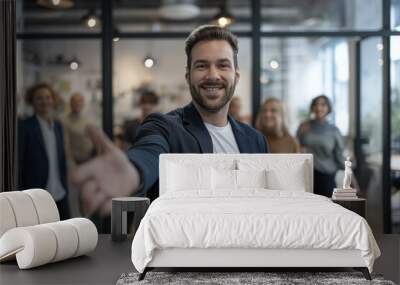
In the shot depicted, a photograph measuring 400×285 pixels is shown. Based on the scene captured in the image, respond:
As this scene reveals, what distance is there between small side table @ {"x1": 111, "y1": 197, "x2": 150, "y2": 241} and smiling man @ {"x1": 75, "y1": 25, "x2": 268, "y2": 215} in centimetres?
62

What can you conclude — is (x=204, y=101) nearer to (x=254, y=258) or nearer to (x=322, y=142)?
(x=322, y=142)

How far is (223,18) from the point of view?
7.88 metres

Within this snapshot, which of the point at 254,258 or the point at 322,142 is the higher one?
the point at 322,142

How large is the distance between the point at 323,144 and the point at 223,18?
1869 millimetres

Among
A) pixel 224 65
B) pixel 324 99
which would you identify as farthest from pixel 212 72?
pixel 324 99

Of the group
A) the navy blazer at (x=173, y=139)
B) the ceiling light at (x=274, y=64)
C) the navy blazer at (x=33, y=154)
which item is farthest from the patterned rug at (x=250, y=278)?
the ceiling light at (x=274, y=64)

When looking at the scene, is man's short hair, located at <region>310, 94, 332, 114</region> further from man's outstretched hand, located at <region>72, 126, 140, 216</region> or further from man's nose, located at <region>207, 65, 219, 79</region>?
man's outstretched hand, located at <region>72, 126, 140, 216</region>

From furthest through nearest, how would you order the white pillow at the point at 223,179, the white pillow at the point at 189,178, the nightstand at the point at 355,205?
the white pillow at the point at 189,178
the white pillow at the point at 223,179
the nightstand at the point at 355,205

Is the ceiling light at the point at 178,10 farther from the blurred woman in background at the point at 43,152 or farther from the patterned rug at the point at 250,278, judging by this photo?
the patterned rug at the point at 250,278

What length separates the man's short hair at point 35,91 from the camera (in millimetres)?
7844

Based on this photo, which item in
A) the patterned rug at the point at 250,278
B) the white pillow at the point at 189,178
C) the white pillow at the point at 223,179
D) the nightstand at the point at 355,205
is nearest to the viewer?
the patterned rug at the point at 250,278

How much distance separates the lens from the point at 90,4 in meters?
A: 7.91

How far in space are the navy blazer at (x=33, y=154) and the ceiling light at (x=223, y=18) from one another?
220 cm

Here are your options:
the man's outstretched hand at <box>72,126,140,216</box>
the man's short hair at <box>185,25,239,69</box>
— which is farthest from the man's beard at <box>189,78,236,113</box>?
the man's outstretched hand at <box>72,126,140,216</box>
